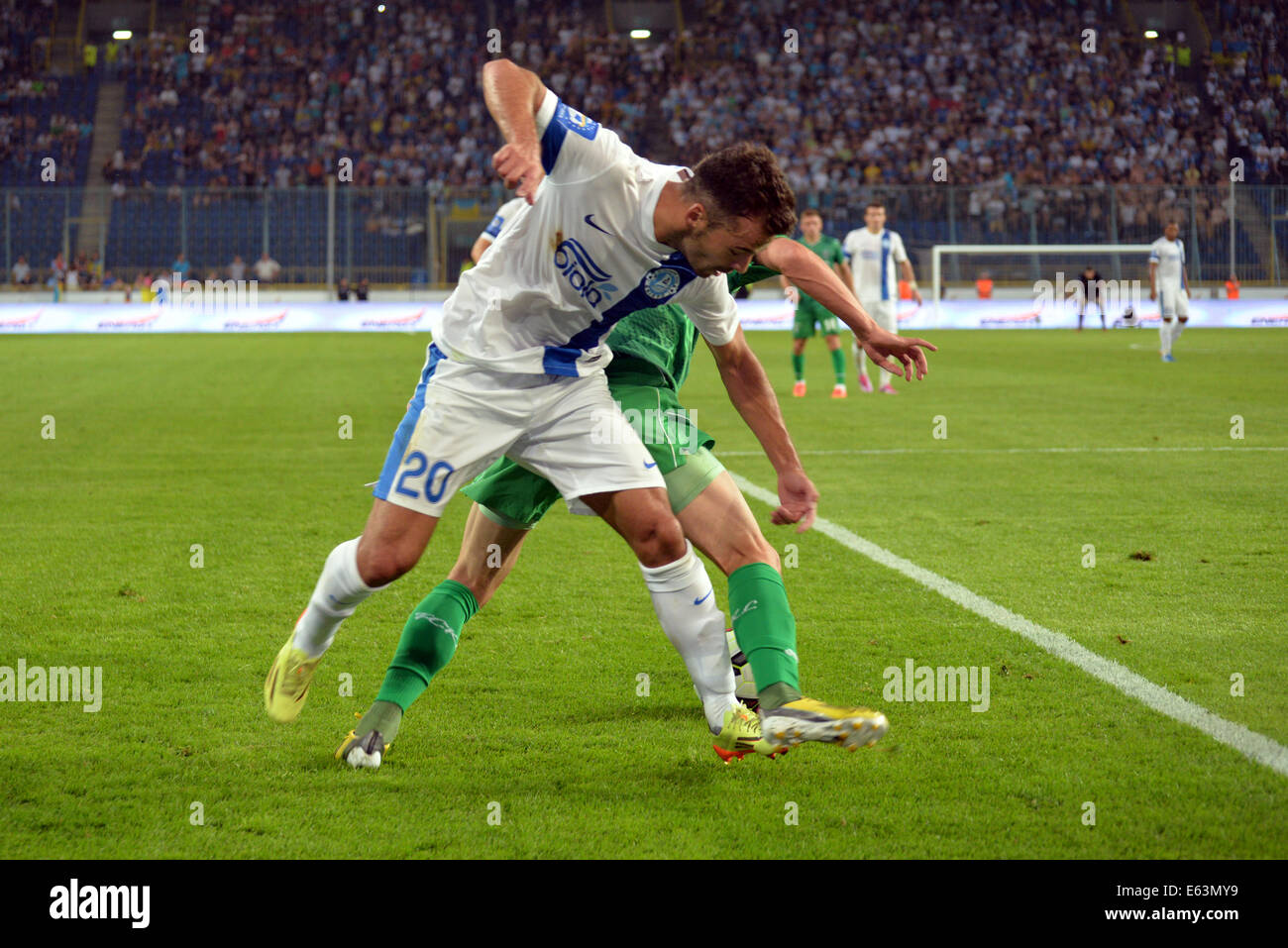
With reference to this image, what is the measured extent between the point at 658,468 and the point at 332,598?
969 mm

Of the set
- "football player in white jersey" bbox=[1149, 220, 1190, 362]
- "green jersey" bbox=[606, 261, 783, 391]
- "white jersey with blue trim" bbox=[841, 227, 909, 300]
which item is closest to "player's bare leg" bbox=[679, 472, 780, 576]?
"green jersey" bbox=[606, 261, 783, 391]

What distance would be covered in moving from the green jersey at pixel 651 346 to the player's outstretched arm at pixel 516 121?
892mm

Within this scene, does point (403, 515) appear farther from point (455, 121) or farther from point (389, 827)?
point (455, 121)

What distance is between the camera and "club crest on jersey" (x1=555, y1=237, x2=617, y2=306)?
339cm

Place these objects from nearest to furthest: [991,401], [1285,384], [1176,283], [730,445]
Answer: [730,445], [991,401], [1285,384], [1176,283]

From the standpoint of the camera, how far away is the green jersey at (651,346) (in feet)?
13.3

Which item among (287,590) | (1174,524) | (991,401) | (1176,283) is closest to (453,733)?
(287,590)

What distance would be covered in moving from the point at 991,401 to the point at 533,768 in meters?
11.0

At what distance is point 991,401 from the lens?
13.7 m

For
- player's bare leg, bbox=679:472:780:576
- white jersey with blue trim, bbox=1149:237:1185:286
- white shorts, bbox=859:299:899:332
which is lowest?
player's bare leg, bbox=679:472:780:576

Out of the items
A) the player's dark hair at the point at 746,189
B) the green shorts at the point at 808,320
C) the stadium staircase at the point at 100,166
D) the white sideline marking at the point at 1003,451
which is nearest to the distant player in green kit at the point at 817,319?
the green shorts at the point at 808,320

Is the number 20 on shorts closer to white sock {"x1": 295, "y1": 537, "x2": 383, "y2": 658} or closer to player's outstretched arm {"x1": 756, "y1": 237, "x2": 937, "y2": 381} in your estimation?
white sock {"x1": 295, "y1": 537, "x2": 383, "y2": 658}

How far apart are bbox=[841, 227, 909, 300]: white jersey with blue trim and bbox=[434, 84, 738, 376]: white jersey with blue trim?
13.2 m

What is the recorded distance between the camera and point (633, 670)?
4508mm
